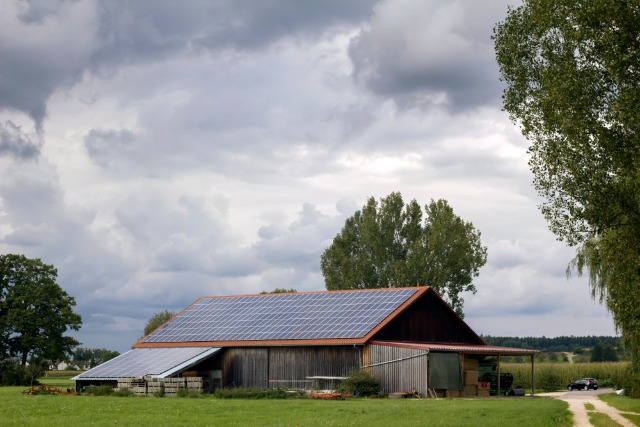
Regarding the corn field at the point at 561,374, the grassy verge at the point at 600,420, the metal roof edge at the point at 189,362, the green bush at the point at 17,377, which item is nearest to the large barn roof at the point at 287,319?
the metal roof edge at the point at 189,362

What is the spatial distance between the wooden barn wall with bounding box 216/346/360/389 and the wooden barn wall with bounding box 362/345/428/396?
3.50 ft

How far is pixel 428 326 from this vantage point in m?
56.4

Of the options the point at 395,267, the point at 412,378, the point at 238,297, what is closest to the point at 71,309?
the point at 238,297

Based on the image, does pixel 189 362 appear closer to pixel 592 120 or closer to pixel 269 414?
pixel 269 414

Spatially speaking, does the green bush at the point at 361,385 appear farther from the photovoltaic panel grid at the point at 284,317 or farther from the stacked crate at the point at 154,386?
the stacked crate at the point at 154,386

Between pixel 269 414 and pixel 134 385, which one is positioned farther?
pixel 134 385

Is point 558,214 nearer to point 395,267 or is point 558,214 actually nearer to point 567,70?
point 567,70

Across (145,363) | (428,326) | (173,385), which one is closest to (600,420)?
(428,326)

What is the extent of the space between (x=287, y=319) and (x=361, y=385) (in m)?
9.95

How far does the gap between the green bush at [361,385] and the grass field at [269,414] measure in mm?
9982

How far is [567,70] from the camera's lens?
32.8 m

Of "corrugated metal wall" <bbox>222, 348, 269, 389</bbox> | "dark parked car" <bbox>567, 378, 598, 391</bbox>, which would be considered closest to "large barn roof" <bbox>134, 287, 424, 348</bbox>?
"corrugated metal wall" <bbox>222, 348, 269, 389</bbox>

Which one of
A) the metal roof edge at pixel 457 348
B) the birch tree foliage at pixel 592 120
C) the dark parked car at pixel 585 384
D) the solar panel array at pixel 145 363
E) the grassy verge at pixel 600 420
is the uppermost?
the birch tree foliage at pixel 592 120

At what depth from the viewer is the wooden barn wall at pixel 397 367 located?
4828cm
